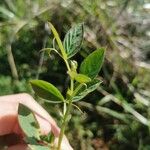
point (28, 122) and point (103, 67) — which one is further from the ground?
point (28, 122)

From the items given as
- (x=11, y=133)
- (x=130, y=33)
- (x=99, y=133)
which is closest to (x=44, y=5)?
(x=130, y=33)

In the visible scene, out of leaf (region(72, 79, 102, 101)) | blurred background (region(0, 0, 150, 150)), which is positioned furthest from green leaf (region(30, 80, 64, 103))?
blurred background (region(0, 0, 150, 150))

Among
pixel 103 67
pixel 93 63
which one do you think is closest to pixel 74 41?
pixel 93 63

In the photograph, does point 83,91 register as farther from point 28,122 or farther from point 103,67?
point 103,67

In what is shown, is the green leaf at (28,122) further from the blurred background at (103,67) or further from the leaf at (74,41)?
the blurred background at (103,67)

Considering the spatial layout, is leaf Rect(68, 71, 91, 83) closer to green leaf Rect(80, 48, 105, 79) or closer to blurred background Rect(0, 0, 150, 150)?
green leaf Rect(80, 48, 105, 79)

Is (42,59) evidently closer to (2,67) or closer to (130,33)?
(2,67)
